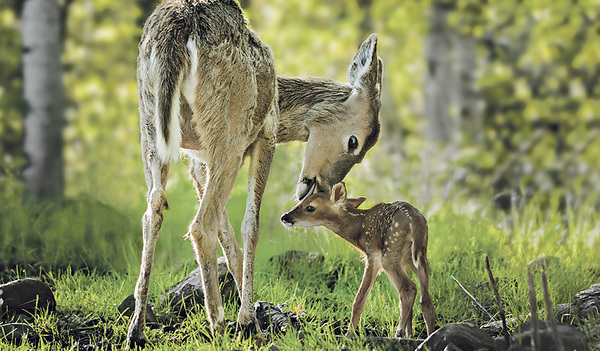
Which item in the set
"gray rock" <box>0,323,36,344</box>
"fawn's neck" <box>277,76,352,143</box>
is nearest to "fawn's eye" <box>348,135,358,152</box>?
"fawn's neck" <box>277,76,352,143</box>

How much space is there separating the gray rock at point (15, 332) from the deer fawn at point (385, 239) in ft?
5.77

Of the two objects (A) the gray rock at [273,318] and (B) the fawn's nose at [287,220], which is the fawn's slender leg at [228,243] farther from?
(B) the fawn's nose at [287,220]

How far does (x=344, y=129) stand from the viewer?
5.26 metres

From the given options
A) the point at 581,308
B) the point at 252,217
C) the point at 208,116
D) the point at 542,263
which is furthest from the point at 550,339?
the point at 542,263

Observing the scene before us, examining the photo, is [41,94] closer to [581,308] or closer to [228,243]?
[228,243]

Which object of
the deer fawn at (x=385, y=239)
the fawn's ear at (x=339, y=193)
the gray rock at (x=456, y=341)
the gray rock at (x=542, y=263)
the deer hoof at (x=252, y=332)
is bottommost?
the deer hoof at (x=252, y=332)

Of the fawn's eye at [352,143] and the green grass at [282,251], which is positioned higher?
the fawn's eye at [352,143]

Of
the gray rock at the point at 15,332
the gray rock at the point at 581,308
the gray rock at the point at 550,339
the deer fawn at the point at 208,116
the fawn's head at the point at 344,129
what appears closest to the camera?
the gray rock at the point at 550,339

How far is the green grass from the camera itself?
180 inches

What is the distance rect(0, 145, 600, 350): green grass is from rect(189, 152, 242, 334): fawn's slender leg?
0.63ft

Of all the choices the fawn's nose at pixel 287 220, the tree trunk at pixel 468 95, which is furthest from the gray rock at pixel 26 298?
the tree trunk at pixel 468 95

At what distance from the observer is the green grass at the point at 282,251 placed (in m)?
4.56

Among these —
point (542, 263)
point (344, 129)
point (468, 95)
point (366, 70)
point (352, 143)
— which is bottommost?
point (542, 263)

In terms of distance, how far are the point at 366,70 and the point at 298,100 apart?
56cm
